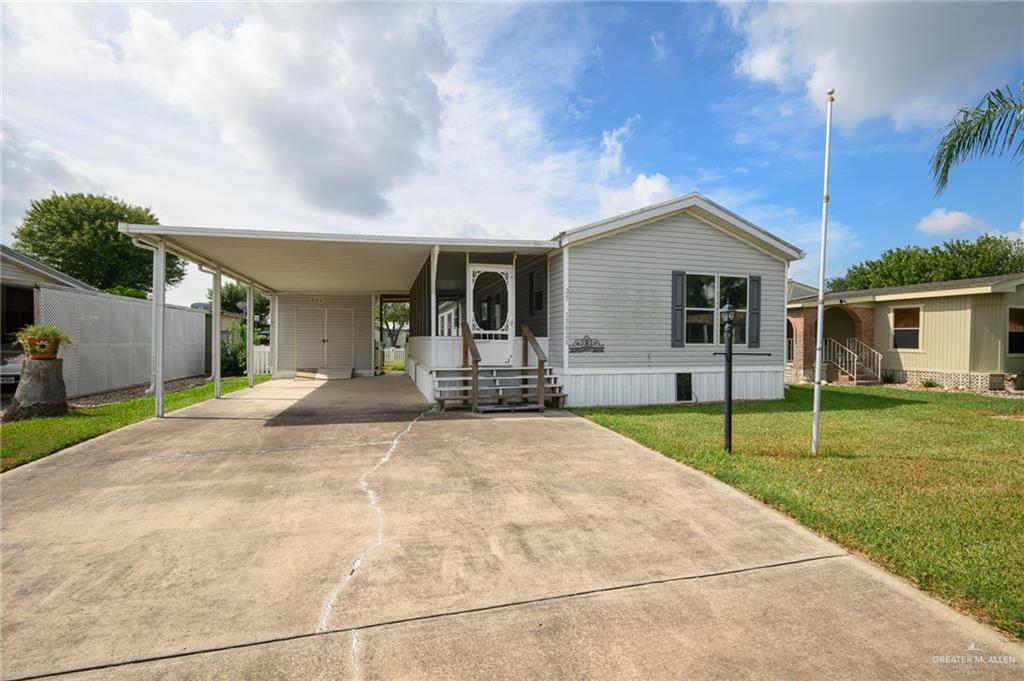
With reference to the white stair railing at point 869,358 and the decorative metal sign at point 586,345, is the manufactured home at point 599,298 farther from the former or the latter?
the white stair railing at point 869,358

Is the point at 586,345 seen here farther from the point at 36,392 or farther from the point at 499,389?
the point at 36,392

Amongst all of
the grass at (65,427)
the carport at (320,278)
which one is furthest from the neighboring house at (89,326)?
the grass at (65,427)

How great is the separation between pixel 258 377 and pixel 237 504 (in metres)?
13.9

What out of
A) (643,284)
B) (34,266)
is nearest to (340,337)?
(34,266)

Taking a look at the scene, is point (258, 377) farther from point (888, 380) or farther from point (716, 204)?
point (888, 380)

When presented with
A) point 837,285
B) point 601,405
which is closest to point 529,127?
point 601,405

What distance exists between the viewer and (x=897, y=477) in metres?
4.99

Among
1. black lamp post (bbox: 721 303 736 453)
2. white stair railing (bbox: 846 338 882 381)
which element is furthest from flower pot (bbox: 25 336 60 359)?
white stair railing (bbox: 846 338 882 381)

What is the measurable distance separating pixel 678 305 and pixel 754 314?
193 centimetres

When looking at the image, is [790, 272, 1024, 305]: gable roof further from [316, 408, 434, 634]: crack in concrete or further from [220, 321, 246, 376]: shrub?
[220, 321, 246, 376]: shrub

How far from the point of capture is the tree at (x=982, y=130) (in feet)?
22.7

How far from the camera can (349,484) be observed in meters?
4.82

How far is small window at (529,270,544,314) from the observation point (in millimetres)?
11143

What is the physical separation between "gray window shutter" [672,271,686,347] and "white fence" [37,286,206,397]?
1217 centimetres
